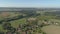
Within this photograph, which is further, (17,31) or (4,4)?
(4,4)

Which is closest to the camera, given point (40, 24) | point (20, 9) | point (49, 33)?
point (49, 33)

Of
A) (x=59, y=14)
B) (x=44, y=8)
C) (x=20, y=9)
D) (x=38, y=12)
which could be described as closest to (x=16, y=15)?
(x=20, y=9)

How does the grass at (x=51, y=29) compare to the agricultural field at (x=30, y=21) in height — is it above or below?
below

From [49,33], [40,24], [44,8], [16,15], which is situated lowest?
[49,33]

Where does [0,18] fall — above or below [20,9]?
below

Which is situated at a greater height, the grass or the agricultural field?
the agricultural field

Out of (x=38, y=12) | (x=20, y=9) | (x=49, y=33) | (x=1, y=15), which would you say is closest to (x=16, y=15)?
(x=20, y=9)

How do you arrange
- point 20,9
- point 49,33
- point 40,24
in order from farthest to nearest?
point 20,9
point 40,24
point 49,33

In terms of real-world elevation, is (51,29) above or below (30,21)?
below

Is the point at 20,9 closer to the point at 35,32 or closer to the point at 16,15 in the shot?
the point at 16,15
